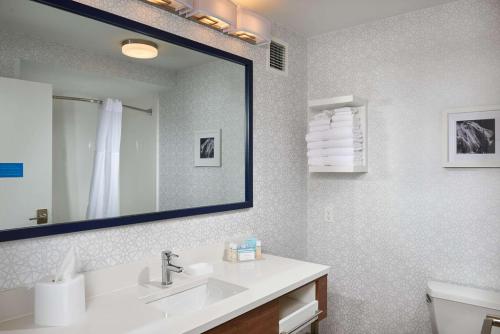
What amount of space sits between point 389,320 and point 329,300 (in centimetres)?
42

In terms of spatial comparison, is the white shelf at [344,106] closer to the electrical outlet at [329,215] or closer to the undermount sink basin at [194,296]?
the electrical outlet at [329,215]

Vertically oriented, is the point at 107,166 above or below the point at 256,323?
above

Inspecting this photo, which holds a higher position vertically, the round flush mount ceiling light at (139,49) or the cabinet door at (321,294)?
the round flush mount ceiling light at (139,49)

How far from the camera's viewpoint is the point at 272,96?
2352 mm

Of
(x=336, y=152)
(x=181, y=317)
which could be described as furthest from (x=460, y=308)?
(x=181, y=317)

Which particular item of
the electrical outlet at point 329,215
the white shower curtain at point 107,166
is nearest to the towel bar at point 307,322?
the electrical outlet at point 329,215

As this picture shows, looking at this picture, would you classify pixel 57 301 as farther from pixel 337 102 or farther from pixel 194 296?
pixel 337 102

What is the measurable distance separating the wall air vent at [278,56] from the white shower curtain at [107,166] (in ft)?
3.88

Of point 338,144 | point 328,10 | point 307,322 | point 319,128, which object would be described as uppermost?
point 328,10

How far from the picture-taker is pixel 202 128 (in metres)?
1.91

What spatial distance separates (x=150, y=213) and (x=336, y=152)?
123 centimetres

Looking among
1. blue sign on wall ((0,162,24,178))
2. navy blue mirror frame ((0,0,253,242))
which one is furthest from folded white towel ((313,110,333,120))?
blue sign on wall ((0,162,24,178))

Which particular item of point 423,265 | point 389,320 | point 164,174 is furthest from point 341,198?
point 164,174

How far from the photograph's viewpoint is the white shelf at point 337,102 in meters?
2.22
